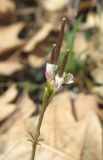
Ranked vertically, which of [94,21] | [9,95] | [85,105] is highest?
[94,21]

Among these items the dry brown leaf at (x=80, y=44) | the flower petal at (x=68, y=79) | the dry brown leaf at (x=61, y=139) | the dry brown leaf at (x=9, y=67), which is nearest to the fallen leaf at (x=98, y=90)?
the dry brown leaf at (x=61, y=139)

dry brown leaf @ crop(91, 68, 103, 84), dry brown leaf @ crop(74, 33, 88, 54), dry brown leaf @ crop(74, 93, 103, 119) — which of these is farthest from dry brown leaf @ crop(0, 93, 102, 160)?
dry brown leaf @ crop(74, 33, 88, 54)

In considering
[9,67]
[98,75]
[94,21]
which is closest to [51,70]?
[98,75]

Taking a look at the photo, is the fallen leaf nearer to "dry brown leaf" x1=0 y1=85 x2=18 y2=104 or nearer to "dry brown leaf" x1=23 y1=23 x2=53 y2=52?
"dry brown leaf" x1=0 y1=85 x2=18 y2=104

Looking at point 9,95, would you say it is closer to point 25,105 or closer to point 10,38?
point 25,105

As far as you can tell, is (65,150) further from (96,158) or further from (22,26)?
(22,26)
